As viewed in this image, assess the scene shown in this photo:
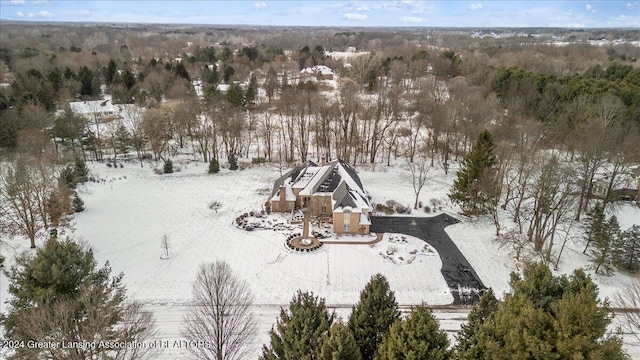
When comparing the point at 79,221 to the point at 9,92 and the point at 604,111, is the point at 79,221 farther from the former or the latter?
the point at 604,111

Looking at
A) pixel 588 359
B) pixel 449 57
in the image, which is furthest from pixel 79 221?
pixel 449 57

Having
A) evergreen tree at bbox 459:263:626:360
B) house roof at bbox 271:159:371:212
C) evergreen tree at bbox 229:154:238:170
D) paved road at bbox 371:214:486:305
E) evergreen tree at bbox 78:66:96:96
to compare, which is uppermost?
evergreen tree at bbox 78:66:96:96

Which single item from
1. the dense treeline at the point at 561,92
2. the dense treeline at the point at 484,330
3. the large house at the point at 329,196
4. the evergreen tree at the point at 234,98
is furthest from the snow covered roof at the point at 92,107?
the dense treeline at the point at 561,92

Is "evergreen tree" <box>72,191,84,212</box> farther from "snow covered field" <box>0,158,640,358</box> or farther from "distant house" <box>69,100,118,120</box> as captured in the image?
"distant house" <box>69,100,118,120</box>

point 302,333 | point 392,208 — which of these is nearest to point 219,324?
point 302,333

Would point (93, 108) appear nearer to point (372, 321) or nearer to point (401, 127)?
point (401, 127)

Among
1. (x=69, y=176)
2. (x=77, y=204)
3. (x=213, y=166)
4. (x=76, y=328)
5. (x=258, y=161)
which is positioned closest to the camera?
(x=76, y=328)

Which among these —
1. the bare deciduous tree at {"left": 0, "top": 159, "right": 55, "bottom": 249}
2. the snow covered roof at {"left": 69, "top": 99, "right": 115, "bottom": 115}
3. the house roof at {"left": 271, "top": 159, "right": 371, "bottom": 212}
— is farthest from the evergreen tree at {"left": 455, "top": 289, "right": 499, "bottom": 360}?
the snow covered roof at {"left": 69, "top": 99, "right": 115, "bottom": 115}
